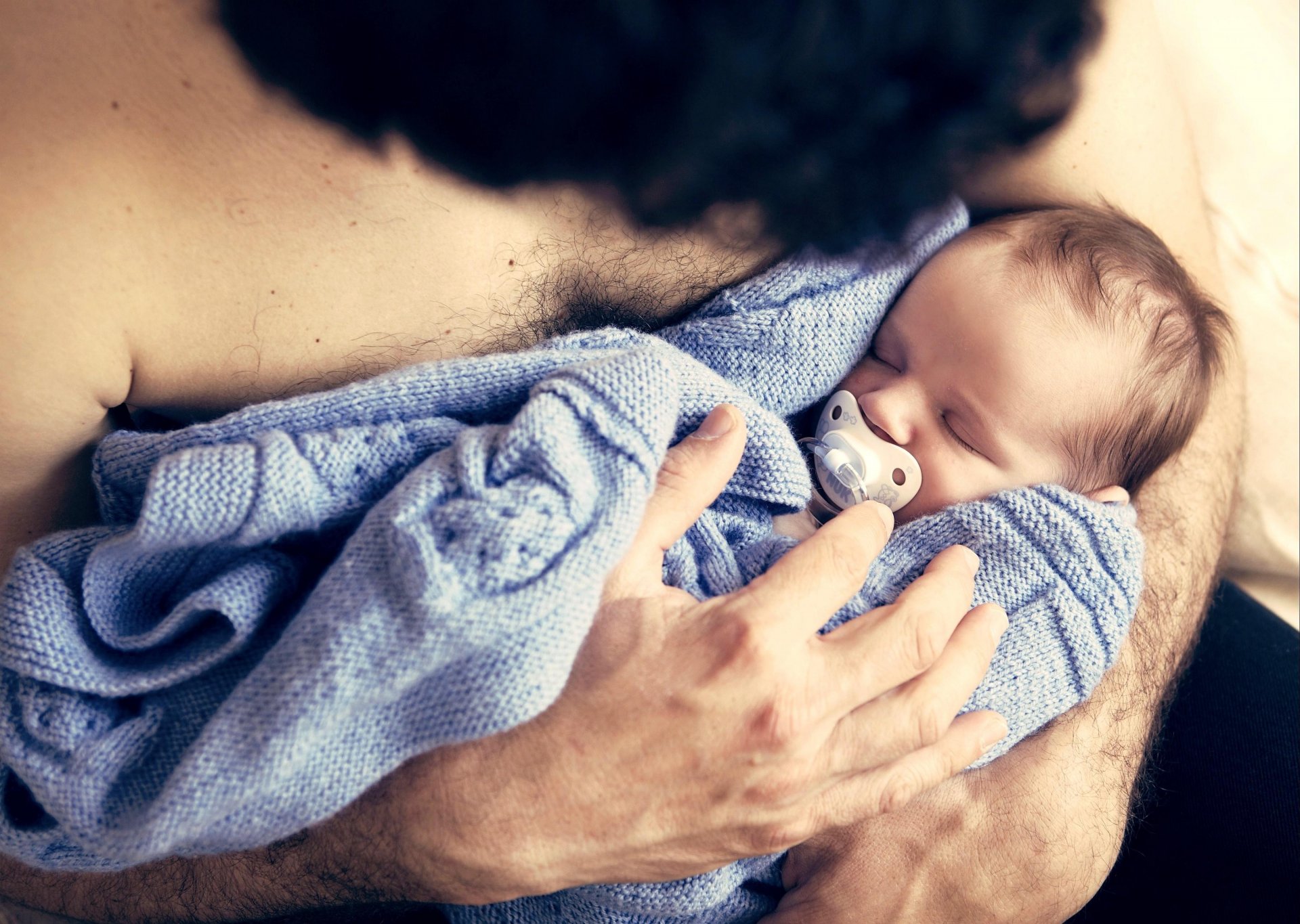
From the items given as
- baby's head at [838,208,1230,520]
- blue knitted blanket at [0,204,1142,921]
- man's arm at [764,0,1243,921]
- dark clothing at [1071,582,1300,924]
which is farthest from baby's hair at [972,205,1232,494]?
blue knitted blanket at [0,204,1142,921]

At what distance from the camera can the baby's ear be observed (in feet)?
3.53

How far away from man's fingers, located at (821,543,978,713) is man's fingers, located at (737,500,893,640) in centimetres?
3

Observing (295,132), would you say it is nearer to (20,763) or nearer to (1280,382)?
(20,763)

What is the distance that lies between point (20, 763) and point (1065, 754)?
1.08m

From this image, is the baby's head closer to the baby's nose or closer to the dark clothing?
the baby's nose

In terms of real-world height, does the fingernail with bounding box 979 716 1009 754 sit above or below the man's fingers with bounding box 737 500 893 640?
below

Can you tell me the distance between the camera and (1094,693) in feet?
3.62

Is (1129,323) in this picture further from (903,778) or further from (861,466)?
(903,778)

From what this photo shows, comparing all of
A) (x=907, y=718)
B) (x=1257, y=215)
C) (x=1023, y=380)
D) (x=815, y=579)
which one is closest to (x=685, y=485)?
(x=815, y=579)

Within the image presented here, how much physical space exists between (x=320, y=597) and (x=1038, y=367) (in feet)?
2.87

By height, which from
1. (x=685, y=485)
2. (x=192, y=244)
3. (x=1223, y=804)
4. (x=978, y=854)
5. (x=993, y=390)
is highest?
(x=192, y=244)

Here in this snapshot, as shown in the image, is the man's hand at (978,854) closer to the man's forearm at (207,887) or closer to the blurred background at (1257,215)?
the man's forearm at (207,887)

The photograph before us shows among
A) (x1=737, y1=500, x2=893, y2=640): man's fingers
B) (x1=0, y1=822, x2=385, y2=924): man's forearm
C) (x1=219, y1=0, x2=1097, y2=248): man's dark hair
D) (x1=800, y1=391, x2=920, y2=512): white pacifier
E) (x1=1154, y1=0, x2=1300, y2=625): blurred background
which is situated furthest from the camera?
(x1=1154, y1=0, x2=1300, y2=625): blurred background

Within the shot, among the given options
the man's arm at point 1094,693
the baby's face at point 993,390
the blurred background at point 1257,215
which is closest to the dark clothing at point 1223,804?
the man's arm at point 1094,693
